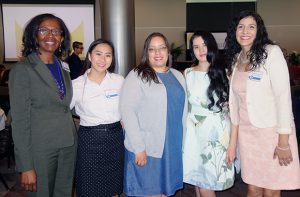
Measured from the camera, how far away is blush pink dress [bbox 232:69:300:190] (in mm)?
2143

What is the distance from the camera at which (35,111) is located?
1.95 metres

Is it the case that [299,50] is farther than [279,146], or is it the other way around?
[299,50]

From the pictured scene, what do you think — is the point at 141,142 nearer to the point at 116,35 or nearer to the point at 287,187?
the point at 287,187

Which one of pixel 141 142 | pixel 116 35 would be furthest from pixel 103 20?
pixel 141 142

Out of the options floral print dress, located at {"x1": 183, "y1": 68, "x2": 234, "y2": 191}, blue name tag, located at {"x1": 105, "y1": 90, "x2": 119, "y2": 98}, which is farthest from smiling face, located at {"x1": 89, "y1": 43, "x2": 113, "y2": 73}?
floral print dress, located at {"x1": 183, "y1": 68, "x2": 234, "y2": 191}

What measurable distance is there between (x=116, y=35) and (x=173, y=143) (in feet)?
7.79

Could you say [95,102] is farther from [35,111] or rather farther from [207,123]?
[207,123]

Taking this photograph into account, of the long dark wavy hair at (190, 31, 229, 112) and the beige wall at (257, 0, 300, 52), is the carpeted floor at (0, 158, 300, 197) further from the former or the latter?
the beige wall at (257, 0, 300, 52)

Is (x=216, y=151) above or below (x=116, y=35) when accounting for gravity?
below

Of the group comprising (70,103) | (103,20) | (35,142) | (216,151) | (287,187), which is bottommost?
(287,187)

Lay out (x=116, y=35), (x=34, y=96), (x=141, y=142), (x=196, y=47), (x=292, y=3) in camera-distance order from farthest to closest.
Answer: (x=292, y=3) < (x=116, y=35) < (x=196, y=47) < (x=141, y=142) < (x=34, y=96)

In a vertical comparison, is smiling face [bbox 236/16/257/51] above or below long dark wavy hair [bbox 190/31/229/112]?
above

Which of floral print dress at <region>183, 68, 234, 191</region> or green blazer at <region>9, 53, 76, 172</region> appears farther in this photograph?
floral print dress at <region>183, 68, 234, 191</region>

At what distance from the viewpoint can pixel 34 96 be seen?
6.31 feet
